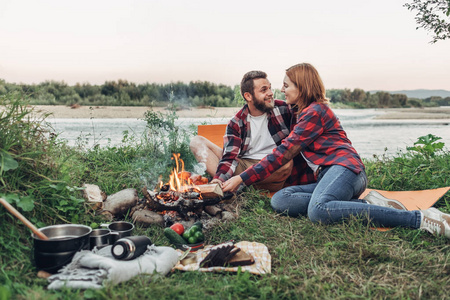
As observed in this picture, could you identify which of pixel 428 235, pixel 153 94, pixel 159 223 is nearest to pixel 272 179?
pixel 159 223

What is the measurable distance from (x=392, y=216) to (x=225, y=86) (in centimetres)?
589

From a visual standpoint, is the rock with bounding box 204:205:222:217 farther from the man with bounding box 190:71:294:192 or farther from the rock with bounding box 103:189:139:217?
the rock with bounding box 103:189:139:217

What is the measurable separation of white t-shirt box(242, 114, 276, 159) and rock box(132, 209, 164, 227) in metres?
1.54

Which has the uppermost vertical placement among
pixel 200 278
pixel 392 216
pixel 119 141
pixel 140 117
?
pixel 140 117

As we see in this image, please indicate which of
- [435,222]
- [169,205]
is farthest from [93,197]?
[435,222]

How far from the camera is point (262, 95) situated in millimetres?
4566

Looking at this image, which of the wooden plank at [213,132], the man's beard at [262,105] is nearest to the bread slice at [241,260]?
the man's beard at [262,105]

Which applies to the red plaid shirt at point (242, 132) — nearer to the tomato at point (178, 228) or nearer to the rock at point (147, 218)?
the rock at point (147, 218)

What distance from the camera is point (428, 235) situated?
132 inches

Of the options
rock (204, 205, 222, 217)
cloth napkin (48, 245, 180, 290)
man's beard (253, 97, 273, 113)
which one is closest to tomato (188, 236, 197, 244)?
cloth napkin (48, 245, 180, 290)

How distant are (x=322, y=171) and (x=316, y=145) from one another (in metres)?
0.29

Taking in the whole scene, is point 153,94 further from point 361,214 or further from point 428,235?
point 428,235

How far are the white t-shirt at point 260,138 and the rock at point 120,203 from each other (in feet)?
5.34

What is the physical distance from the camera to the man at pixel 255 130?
4.57 meters
